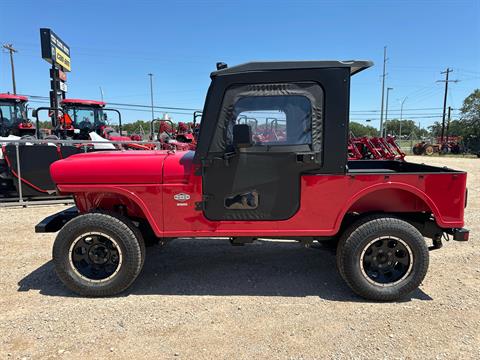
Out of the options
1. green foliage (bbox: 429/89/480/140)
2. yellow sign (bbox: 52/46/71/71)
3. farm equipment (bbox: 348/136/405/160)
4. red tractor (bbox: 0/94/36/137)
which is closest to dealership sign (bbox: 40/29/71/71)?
yellow sign (bbox: 52/46/71/71)

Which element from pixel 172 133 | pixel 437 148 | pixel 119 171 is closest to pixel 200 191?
pixel 119 171

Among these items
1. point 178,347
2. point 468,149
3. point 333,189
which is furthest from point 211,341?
point 468,149

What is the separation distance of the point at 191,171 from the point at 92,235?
47.4 inches

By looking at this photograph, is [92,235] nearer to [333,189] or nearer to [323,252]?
[333,189]

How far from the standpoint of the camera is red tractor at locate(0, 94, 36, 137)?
15344 millimetres

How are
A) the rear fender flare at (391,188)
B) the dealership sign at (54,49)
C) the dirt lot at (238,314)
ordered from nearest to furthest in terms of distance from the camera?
the dirt lot at (238,314)
the rear fender flare at (391,188)
the dealership sign at (54,49)

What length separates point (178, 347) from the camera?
8.84 feet

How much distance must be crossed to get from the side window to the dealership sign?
811 inches

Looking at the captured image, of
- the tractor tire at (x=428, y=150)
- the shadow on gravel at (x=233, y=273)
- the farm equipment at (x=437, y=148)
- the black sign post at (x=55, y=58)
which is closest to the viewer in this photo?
the shadow on gravel at (x=233, y=273)

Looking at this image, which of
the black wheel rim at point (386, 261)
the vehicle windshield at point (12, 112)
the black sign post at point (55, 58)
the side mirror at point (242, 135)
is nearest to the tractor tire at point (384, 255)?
the black wheel rim at point (386, 261)

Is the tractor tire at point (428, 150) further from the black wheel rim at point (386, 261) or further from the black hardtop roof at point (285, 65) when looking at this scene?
the black hardtop roof at point (285, 65)

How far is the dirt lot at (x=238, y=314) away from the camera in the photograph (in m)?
2.68

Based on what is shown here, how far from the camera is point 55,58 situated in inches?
915

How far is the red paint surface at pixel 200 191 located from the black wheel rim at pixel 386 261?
43 centimetres
